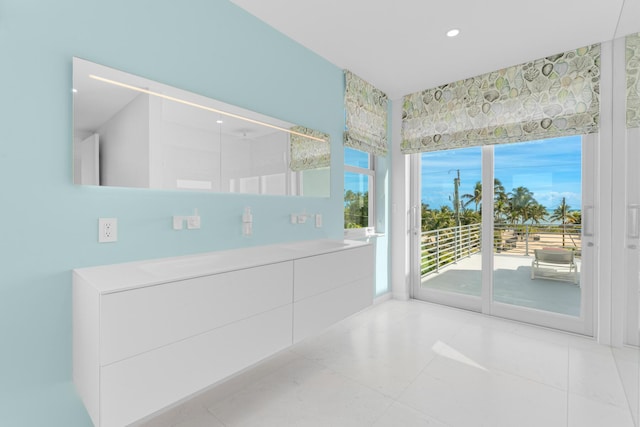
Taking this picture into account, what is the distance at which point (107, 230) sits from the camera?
4.87 ft

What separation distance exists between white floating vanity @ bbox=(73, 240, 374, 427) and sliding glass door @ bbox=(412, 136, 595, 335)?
7.53ft

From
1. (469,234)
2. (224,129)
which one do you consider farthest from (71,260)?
→ (469,234)

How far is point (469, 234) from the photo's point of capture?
3.47 m

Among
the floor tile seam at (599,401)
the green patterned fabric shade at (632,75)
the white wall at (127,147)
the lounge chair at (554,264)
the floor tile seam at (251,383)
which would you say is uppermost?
the green patterned fabric shade at (632,75)

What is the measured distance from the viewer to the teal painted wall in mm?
1250

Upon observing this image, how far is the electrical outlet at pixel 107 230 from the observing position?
146cm

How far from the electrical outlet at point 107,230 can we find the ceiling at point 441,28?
65.2 inches

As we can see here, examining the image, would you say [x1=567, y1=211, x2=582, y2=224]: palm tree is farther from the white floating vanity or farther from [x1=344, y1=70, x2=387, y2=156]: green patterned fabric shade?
the white floating vanity

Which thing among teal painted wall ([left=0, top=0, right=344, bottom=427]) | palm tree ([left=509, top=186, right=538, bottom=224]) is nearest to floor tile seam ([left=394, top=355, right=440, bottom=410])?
teal painted wall ([left=0, top=0, right=344, bottom=427])

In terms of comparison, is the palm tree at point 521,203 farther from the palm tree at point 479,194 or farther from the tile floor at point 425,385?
the tile floor at point 425,385

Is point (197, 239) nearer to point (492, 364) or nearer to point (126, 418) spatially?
point (126, 418)

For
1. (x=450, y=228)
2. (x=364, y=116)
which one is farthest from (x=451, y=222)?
(x=364, y=116)

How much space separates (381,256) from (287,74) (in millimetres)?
2358

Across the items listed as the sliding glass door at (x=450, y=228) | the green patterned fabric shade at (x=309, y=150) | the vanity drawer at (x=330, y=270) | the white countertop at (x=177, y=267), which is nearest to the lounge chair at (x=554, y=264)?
the sliding glass door at (x=450, y=228)
